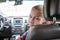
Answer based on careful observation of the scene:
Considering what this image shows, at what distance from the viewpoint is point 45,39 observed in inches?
26.9

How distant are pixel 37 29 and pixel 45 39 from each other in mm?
63

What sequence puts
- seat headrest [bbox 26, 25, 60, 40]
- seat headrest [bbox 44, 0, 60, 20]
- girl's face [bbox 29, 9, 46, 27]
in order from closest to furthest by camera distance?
seat headrest [bbox 26, 25, 60, 40]
seat headrest [bbox 44, 0, 60, 20]
girl's face [bbox 29, 9, 46, 27]

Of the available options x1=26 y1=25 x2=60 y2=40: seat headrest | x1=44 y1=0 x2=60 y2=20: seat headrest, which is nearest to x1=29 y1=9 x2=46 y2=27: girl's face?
x1=44 y1=0 x2=60 y2=20: seat headrest

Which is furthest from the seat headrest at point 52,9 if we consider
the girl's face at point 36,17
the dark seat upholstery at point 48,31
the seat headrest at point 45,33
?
the girl's face at point 36,17

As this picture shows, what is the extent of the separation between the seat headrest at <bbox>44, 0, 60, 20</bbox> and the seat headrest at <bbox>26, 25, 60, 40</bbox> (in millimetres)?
105

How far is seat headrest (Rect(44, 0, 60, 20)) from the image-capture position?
2.62 ft

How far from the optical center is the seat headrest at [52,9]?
2.62 ft

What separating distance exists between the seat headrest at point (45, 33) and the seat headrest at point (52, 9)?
105 millimetres

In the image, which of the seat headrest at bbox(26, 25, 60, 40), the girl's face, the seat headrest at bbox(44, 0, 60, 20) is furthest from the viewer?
the girl's face

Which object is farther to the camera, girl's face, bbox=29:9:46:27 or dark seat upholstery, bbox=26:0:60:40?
girl's face, bbox=29:9:46:27

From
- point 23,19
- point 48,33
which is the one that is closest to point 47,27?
point 48,33

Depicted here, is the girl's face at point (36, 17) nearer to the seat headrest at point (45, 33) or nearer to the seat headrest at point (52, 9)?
the seat headrest at point (52, 9)

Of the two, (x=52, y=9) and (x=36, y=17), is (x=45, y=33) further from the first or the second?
(x=36, y=17)

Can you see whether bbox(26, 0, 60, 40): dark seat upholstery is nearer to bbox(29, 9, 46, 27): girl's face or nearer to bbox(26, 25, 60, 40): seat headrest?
bbox(26, 25, 60, 40): seat headrest
